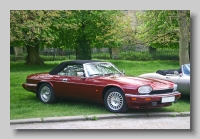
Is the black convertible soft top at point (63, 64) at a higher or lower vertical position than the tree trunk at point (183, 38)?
lower

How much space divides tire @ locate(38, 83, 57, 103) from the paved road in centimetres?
126

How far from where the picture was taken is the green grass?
8.48 metres

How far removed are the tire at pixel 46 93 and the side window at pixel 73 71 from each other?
0.46 meters

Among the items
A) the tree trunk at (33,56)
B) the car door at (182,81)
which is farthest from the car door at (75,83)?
the car door at (182,81)

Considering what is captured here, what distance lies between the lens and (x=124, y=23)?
952cm

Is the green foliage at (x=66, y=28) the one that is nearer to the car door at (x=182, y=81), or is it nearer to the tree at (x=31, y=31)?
the tree at (x=31, y=31)

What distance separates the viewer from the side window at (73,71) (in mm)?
8930

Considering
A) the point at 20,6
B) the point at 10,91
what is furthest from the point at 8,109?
the point at 20,6

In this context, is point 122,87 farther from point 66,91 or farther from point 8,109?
point 8,109

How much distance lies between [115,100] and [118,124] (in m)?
0.60

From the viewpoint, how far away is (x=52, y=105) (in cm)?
913

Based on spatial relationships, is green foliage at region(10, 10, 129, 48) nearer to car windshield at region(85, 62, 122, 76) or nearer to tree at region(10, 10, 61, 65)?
tree at region(10, 10, 61, 65)

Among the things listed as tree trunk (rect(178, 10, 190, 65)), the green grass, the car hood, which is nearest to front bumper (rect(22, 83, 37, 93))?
the green grass

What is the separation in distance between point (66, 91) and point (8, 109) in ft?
4.64
